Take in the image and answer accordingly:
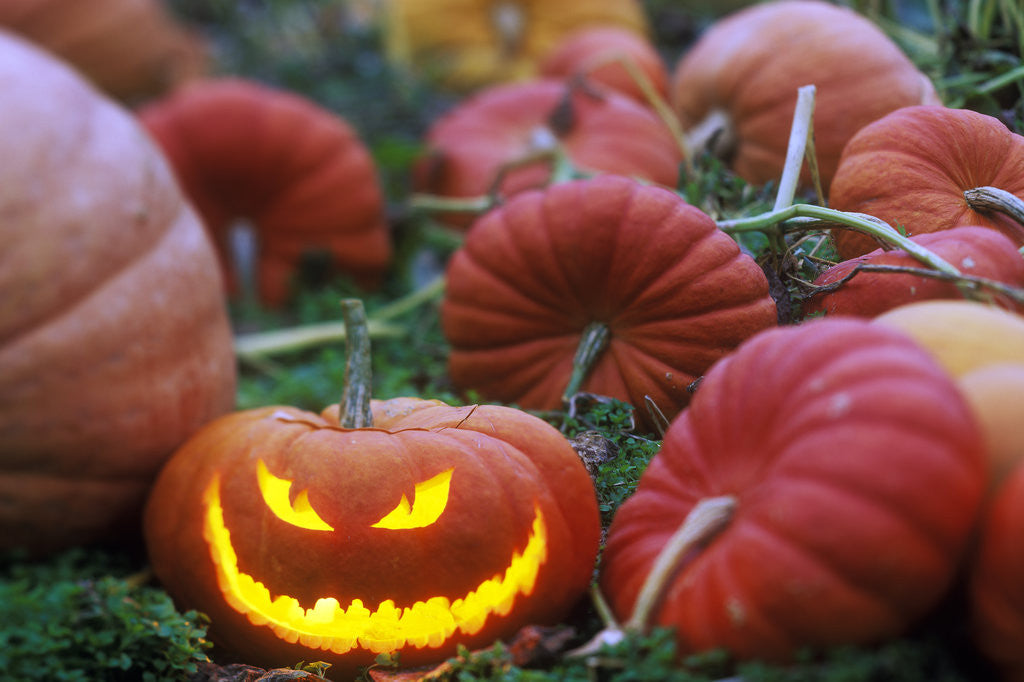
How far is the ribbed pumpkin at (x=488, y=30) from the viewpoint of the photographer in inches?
148

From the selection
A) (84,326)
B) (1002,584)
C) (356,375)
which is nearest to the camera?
(1002,584)

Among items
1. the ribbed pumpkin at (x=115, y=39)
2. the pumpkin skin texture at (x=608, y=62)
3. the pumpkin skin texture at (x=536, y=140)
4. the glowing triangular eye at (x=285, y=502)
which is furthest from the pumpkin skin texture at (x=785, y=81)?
the ribbed pumpkin at (x=115, y=39)

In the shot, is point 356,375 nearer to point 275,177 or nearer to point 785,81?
point 785,81

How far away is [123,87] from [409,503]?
332 centimetres

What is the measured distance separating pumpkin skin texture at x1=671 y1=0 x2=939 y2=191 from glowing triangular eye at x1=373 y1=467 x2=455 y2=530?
1132mm

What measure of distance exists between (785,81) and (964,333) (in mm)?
1191

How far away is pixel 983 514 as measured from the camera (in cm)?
96

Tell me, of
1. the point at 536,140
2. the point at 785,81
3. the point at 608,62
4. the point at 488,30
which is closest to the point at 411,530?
the point at 785,81

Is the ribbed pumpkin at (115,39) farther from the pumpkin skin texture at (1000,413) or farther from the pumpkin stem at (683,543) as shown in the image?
the pumpkin skin texture at (1000,413)

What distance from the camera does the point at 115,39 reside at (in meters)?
3.82

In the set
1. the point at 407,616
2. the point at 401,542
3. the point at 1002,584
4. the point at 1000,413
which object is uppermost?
the point at 1000,413

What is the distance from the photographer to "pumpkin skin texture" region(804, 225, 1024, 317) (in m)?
1.27

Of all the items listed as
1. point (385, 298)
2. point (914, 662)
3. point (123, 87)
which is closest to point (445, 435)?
point (914, 662)

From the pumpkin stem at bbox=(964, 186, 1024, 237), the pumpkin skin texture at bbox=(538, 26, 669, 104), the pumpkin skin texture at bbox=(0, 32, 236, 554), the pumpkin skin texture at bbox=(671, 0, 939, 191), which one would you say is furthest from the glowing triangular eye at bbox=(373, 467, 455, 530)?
the pumpkin skin texture at bbox=(538, 26, 669, 104)
